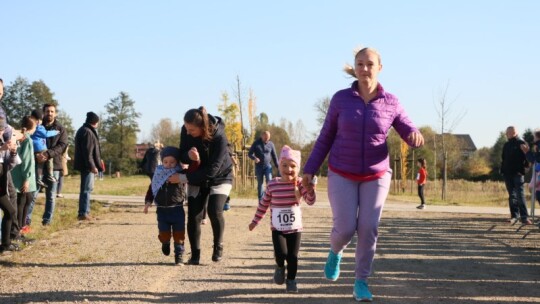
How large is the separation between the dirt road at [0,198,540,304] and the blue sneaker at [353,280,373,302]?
71 millimetres

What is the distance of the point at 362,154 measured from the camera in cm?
532

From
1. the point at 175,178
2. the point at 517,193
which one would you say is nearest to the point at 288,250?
the point at 175,178

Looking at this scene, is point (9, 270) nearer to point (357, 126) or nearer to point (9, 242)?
point (9, 242)

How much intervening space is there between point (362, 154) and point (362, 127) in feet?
0.75

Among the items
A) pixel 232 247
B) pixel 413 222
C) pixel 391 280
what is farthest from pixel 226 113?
pixel 391 280

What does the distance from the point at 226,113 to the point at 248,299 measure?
29924 millimetres

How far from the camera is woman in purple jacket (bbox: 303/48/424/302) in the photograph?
5320 mm

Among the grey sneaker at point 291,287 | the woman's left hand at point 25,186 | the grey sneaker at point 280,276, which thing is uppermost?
the woman's left hand at point 25,186

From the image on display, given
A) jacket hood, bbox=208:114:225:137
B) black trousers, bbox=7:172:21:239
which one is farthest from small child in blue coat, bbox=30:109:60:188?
jacket hood, bbox=208:114:225:137

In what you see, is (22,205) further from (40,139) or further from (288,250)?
(288,250)

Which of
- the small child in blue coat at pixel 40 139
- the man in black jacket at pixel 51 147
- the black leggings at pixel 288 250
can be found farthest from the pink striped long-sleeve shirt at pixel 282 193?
the man in black jacket at pixel 51 147

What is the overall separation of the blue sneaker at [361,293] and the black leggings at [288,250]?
0.68 m

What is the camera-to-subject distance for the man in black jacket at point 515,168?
13352 mm

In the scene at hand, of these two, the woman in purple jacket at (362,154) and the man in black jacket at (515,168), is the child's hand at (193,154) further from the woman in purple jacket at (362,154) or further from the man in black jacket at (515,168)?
the man in black jacket at (515,168)
